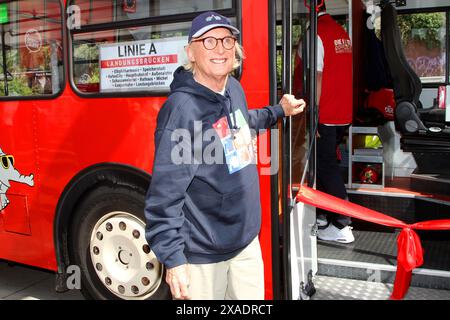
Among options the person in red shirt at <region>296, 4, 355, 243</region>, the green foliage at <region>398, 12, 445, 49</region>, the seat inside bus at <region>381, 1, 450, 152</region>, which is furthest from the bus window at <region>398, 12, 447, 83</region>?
the person in red shirt at <region>296, 4, 355, 243</region>

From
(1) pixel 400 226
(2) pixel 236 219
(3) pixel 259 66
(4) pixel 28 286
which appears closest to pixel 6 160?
(4) pixel 28 286

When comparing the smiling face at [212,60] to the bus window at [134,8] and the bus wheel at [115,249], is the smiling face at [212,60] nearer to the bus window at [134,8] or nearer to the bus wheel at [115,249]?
the bus window at [134,8]

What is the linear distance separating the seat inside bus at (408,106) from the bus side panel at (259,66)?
1.85 metres

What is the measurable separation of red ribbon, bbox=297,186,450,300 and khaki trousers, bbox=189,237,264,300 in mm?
698

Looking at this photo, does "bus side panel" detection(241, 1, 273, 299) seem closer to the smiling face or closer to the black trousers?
the smiling face

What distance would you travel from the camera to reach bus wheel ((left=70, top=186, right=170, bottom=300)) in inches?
112

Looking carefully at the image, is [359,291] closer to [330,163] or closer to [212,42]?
[330,163]

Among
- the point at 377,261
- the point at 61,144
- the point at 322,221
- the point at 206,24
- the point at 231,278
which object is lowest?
the point at 377,261

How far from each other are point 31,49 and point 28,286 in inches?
74.0

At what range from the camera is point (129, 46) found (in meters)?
2.77

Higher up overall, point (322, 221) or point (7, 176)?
point (7, 176)

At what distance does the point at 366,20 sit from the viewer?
5.29 m

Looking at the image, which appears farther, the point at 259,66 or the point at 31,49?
the point at 31,49
